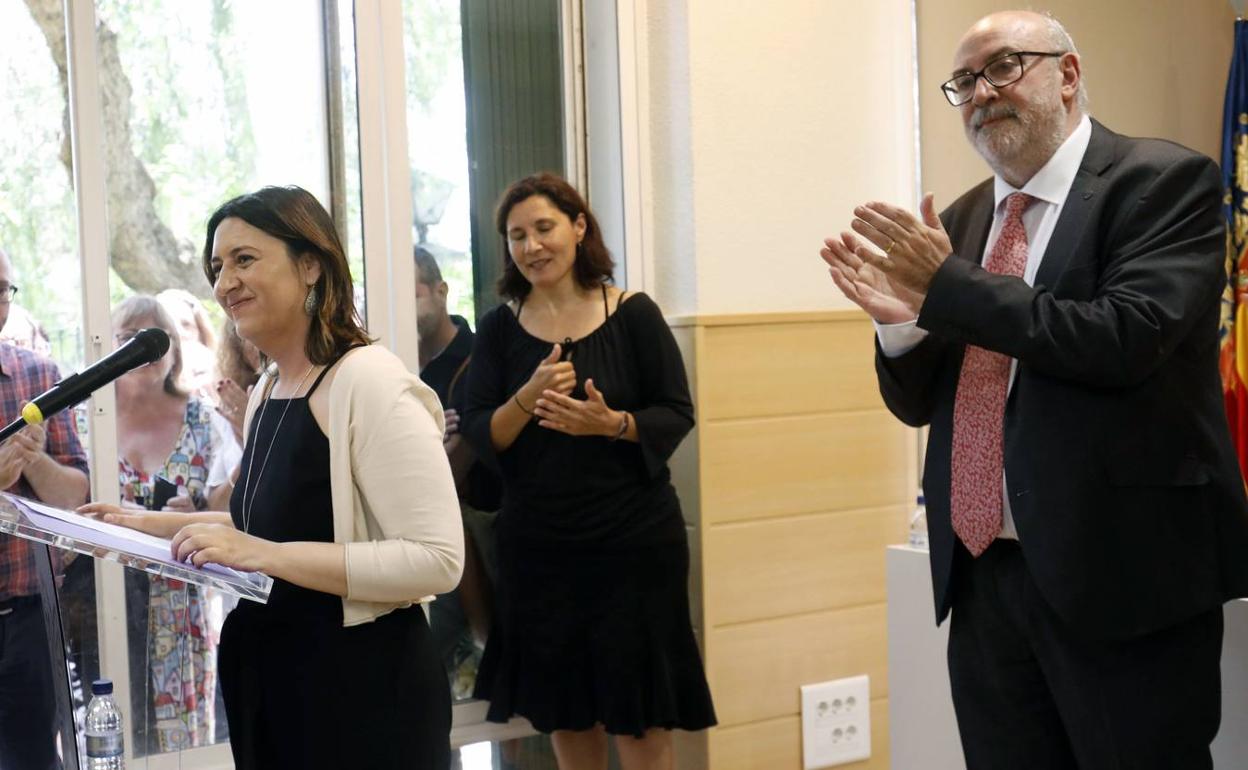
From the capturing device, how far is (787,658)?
367cm

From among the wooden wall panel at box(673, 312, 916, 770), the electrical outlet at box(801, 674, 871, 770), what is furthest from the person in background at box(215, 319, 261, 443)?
the electrical outlet at box(801, 674, 871, 770)

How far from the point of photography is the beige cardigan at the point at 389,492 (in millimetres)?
1765

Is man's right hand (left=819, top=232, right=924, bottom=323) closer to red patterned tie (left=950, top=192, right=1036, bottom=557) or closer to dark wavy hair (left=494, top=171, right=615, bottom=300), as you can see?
red patterned tie (left=950, top=192, right=1036, bottom=557)

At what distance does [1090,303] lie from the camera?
5.96 feet

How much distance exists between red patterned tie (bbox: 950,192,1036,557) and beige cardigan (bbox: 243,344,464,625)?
759 mm

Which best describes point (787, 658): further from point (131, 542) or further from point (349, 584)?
point (131, 542)

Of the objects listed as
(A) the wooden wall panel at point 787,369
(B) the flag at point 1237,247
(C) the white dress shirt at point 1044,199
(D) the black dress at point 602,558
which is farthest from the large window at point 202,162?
(B) the flag at point 1237,247

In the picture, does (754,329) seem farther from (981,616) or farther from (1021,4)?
(981,616)

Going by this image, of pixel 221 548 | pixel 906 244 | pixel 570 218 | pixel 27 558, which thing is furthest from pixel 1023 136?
pixel 27 558

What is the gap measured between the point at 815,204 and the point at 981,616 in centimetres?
203

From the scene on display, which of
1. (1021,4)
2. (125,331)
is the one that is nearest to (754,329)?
(1021,4)

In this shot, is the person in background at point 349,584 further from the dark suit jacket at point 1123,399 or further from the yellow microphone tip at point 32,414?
the dark suit jacket at point 1123,399

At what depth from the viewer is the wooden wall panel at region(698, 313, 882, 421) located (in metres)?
3.56

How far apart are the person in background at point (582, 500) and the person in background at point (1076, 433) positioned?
3.95 feet
